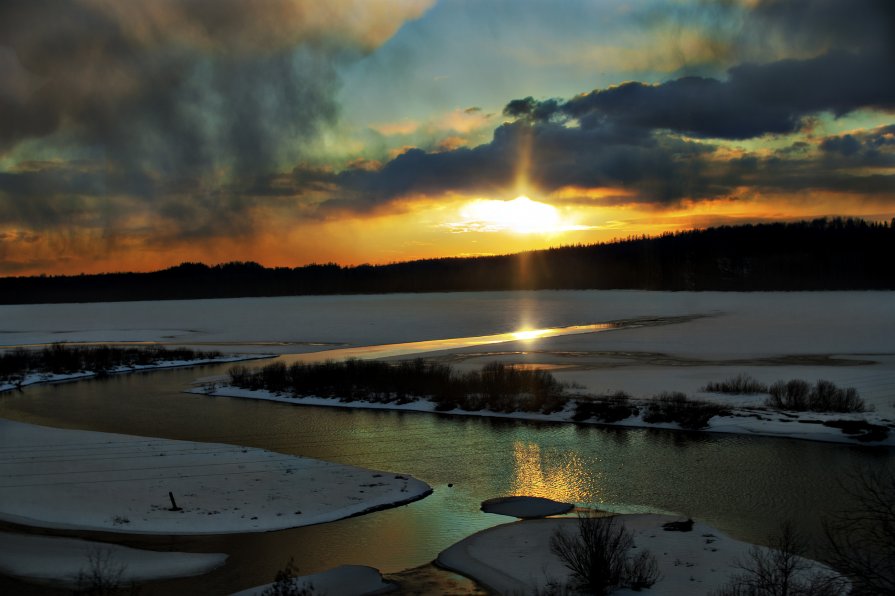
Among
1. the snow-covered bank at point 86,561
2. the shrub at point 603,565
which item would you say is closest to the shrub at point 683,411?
the shrub at point 603,565

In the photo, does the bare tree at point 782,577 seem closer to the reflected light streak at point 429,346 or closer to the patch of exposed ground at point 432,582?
the patch of exposed ground at point 432,582

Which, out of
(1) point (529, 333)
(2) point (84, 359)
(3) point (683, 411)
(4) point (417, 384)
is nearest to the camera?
(3) point (683, 411)

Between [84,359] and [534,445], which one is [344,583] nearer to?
[534,445]

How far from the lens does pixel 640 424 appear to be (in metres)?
23.5

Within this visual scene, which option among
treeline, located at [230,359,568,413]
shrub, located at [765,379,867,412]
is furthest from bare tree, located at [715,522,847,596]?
treeline, located at [230,359,568,413]

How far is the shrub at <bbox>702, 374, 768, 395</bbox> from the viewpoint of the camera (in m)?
26.9

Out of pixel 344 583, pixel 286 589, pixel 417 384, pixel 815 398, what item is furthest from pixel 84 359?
pixel 815 398

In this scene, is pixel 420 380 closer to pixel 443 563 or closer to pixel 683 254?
pixel 443 563

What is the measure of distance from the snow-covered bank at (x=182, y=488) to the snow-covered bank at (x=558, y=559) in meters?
3.33

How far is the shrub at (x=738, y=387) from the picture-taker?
1060 inches

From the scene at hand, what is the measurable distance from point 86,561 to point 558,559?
7.99 metres

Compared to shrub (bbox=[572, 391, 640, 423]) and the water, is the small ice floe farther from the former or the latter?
shrub (bbox=[572, 391, 640, 423])

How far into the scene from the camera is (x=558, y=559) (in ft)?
38.2

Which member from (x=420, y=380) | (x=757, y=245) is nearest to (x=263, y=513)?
(x=420, y=380)
